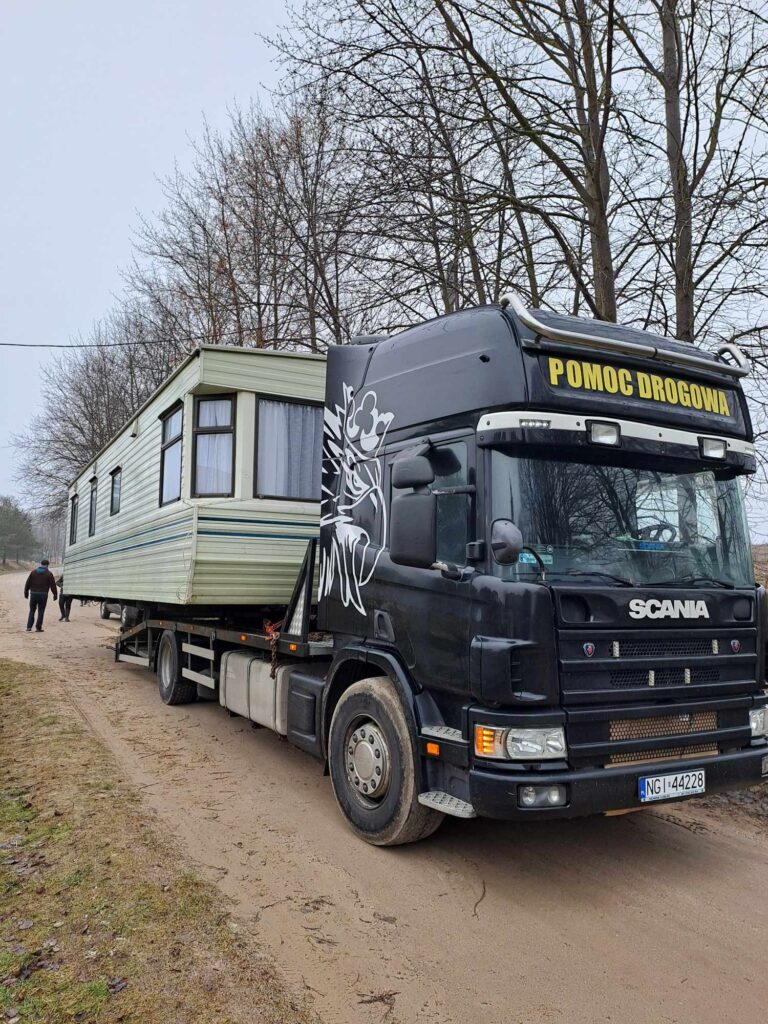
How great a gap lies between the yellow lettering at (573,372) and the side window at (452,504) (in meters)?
0.66

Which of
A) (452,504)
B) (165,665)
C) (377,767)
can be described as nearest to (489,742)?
(377,767)

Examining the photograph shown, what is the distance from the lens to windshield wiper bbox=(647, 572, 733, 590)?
13.2ft

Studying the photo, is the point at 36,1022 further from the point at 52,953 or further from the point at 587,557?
the point at 587,557

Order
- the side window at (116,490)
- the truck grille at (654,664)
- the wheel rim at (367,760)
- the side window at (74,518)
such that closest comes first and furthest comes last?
the truck grille at (654,664)
the wheel rim at (367,760)
the side window at (116,490)
the side window at (74,518)

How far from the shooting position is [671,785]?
3.84 metres

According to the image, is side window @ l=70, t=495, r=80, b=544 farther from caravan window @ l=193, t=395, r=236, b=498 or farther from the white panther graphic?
the white panther graphic

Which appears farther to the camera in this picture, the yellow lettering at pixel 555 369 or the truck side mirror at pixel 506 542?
the yellow lettering at pixel 555 369

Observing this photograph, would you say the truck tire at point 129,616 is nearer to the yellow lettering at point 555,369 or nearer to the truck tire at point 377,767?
the truck tire at point 377,767

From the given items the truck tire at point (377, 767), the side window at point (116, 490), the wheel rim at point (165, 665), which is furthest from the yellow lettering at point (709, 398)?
the side window at point (116, 490)

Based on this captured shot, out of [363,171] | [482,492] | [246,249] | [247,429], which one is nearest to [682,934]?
[482,492]

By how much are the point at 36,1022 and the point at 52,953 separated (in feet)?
1.61

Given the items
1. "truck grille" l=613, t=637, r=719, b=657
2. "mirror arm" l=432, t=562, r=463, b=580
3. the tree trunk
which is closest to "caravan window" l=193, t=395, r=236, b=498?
"mirror arm" l=432, t=562, r=463, b=580

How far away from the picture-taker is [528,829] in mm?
4859

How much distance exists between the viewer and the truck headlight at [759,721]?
427 centimetres
